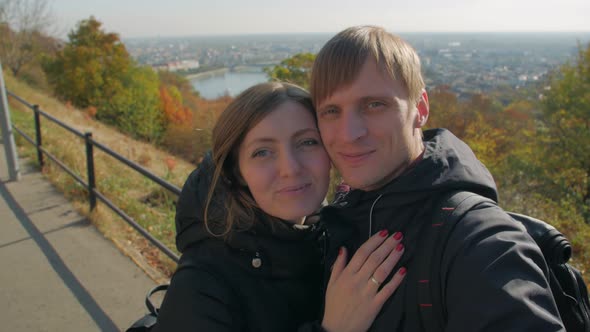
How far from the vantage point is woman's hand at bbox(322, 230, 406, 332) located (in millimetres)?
1432

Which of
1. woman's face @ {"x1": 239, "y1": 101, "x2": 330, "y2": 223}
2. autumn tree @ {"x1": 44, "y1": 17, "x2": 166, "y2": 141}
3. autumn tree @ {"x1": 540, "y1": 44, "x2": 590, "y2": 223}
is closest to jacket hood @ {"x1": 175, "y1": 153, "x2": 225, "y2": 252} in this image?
woman's face @ {"x1": 239, "y1": 101, "x2": 330, "y2": 223}

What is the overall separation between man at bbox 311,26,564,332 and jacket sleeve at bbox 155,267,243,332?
0.35m

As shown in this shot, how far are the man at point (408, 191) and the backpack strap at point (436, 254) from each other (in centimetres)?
1

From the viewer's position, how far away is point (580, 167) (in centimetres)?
1988

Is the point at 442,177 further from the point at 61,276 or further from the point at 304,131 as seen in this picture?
the point at 61,276

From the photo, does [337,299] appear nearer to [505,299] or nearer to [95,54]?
[505,299]

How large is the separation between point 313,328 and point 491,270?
68cm

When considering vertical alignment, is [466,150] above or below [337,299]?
above

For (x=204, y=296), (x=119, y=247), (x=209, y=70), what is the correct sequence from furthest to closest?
1. (x=209, y=70)
2. (x=119, y=247)
3. (x=204, y=296)

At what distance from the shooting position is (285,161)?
178 centimetres

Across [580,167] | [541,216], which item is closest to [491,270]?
[541,216]

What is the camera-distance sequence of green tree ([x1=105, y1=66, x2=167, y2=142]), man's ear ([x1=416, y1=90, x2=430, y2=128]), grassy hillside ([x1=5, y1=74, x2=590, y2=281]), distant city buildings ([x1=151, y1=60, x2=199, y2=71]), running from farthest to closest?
distant city buildings ([x1=151, y1=60, x2=199, y2=71]), green tree ([x1=105, y1=66, x2=167, y2=142]), grassy hillside ([x1=5, y1=74, x2=590, y2=281]), man's ear ([x1=416, y1=90, x2=430, y2=128])

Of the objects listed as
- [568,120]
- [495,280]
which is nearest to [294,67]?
[568,120]

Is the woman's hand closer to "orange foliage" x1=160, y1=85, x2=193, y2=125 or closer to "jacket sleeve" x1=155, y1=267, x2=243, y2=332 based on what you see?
"jacket sleeve" x1=155, y1=267, x2=243, y2=332
